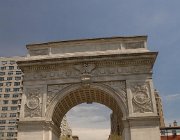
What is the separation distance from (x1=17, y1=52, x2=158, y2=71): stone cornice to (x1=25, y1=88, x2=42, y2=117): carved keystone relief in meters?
2.25

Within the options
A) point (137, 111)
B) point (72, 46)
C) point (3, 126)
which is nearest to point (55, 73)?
point (72, 46)

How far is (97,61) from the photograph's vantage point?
1055 inches

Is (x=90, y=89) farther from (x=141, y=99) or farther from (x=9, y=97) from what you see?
(x=9, y=97)

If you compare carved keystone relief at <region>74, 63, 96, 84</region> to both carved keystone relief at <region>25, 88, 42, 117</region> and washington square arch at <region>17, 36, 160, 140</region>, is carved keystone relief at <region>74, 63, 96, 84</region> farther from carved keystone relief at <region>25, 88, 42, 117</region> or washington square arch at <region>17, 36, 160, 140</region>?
carved keystone relief at <region>25, 88, 42, 117</region>

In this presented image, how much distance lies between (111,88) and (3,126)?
55058mm

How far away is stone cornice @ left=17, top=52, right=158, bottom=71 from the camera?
2653 cm

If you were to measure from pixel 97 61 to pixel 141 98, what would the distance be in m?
5.23

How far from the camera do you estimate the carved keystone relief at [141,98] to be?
2520cm

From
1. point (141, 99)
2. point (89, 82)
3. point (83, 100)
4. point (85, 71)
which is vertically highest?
point (85, 71)

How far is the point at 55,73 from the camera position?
89.2ft

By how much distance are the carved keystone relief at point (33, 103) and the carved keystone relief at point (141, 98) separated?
8.49 meters

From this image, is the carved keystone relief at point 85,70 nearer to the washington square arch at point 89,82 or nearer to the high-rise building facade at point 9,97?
the washington square arch at point 89,82

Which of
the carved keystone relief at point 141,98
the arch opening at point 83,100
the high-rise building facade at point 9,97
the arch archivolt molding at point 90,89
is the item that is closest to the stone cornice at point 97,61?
the arch archivolt molding at point 90,89

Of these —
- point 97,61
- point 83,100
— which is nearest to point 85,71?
point 97,61
